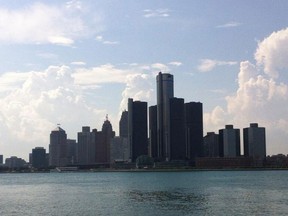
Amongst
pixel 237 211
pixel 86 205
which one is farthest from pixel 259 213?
pixel 86 205

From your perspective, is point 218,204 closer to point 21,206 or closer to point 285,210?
point 285,210

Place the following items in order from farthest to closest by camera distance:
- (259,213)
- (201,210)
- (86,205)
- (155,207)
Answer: (86,205)
(155,207)
(201,210)
(259,213)

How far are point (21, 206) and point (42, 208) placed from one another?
789 cm

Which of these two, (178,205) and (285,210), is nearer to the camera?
(285,210)

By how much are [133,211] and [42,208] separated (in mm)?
21344

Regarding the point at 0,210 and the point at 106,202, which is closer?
the point at 0,210

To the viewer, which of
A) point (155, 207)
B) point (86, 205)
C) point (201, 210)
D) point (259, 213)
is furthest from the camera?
A: point (86, 205)

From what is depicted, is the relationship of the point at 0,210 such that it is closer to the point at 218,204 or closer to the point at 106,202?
the point at 106,202

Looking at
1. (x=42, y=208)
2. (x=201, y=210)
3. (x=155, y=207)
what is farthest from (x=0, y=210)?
(x=201, y=210)

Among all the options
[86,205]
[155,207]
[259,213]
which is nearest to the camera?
[259,213]

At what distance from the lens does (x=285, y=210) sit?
90.6 meters

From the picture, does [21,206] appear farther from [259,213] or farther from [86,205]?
[259,213]

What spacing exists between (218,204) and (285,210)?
16.3 metres

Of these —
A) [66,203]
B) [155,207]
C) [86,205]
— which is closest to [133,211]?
[155,207]
